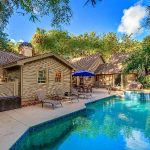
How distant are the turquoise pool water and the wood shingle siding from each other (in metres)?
4.81

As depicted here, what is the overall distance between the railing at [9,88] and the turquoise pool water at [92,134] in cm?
496

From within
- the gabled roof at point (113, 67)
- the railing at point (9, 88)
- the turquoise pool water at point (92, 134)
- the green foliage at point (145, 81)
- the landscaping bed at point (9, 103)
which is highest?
the gabled roof at point (113, 67)

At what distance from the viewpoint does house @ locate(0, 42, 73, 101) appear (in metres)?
15.5

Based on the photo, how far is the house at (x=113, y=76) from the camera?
107 ft

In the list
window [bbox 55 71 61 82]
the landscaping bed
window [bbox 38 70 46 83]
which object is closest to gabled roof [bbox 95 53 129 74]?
window [bbox 55 71 61 82]

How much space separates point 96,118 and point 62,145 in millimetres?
5371

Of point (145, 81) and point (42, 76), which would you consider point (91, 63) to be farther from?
point (42, 76)

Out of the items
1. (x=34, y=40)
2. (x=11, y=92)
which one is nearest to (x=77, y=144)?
(x=11, y=92)

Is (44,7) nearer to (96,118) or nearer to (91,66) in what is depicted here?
(96,118)

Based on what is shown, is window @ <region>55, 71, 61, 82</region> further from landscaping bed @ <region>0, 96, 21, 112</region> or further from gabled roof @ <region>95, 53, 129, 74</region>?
gabled roof @ <region>95, 53, 129, 74</region>

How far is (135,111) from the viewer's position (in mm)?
15945

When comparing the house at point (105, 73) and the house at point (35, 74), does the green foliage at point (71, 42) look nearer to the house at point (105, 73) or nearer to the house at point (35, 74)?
the house at point (105, 73)

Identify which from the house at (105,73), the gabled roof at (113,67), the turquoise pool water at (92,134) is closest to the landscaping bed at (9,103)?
the turquoise pool water at (92,134)

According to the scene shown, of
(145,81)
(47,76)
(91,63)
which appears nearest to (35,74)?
(47,76)
